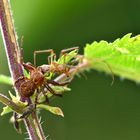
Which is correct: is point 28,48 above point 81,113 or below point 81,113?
above

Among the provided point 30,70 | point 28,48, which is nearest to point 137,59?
point 30,70

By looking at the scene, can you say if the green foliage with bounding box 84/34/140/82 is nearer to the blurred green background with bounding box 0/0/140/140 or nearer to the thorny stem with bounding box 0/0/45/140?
the thorny stem with bounding box 0/0/45/140

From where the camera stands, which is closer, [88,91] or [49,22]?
[49,22]

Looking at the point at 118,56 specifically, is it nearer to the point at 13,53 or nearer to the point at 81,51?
the point at 13,53

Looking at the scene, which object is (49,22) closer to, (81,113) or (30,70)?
(81,113)

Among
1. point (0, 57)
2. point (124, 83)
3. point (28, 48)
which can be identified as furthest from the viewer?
point (124, 83)

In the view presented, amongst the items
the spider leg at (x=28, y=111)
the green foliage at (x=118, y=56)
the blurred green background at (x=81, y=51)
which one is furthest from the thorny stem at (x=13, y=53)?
the blurred green background at (x=81, y=51)

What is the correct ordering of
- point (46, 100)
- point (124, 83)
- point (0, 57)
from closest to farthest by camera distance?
point (46, 100), point (0, 57), point (124, 83)
